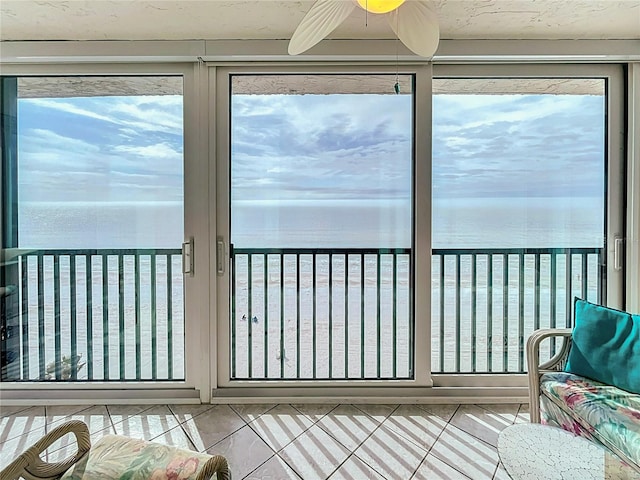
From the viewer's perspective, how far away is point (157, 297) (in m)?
2.60

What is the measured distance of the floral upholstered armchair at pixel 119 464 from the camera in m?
1.22

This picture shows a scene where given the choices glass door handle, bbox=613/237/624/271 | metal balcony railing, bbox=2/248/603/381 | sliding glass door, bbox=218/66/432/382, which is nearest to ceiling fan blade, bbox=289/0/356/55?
sliding glass door, bbox=218/66/432/382

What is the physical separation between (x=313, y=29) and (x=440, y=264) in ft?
6.18

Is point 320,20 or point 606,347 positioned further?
point 606,347

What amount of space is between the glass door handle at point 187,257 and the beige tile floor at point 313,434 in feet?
3.00

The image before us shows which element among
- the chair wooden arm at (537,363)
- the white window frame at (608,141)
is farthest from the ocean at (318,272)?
the chair wooden arm at (537,363)

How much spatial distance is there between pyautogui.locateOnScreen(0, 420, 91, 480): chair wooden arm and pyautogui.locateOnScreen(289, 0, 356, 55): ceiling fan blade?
1.71 meters

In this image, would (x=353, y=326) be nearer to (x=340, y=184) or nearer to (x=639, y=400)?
(x=340, y=184)

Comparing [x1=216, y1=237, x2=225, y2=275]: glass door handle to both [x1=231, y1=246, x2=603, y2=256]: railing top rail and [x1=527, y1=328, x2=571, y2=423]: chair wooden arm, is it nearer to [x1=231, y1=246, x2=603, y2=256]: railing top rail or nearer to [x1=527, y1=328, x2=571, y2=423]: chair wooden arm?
[x1=231, y1=246, x2=603, y2=256]: railing top rail

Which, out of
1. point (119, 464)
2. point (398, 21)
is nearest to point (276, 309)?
point (119, 464)

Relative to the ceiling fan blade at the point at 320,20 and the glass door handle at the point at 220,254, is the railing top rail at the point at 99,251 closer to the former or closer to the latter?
the glass door handle at the point at 220,254

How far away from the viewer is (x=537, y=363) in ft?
6.48

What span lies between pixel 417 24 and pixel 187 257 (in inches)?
74.7

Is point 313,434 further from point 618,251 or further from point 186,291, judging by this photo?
point 618,251
